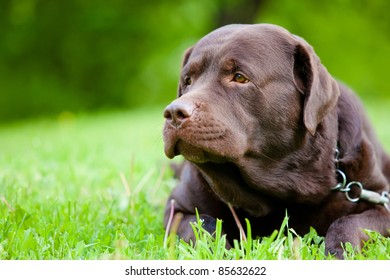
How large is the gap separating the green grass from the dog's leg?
0.18ft

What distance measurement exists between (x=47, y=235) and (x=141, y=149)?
158 inches

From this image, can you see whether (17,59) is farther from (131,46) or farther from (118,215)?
(118,215)

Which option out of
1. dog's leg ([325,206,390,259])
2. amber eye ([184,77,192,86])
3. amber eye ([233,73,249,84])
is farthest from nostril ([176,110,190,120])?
dog's leg ([325,206,390,259])

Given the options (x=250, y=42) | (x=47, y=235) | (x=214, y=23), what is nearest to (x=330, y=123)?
(x=250, y=42)

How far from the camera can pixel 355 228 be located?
2.96 meters

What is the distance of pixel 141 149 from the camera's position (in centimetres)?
701

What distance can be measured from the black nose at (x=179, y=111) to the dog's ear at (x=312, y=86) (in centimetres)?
65

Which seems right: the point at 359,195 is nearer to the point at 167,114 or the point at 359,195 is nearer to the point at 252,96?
the point at 252,96

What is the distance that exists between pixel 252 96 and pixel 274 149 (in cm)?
32

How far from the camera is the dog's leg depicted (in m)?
2.86

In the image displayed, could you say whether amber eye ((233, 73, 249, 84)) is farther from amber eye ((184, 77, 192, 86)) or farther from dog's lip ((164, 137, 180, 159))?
dog's lip ((164, 137, 180, 159))

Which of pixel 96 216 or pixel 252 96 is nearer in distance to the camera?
pixel 252 96

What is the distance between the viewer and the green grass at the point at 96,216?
2674mm

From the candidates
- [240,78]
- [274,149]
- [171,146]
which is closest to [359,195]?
[274,149]
